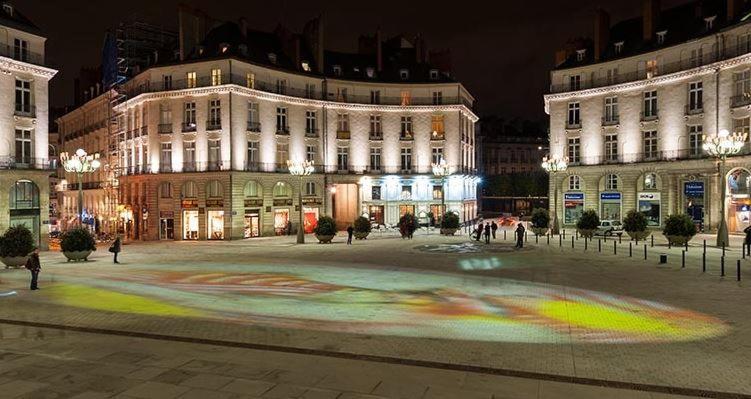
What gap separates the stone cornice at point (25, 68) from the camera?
37.8m

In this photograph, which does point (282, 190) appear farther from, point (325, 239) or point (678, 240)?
point (678, 240)

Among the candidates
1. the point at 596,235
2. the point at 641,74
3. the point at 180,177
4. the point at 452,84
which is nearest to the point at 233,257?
the point at 180,177

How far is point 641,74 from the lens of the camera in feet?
169

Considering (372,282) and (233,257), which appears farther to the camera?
(233,257)

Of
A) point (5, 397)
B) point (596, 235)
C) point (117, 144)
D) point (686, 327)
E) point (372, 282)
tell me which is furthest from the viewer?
point (117, 144)

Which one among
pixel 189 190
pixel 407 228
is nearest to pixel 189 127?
pixel 189 190

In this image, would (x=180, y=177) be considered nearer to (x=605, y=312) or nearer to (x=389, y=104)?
(x=389, y=104)

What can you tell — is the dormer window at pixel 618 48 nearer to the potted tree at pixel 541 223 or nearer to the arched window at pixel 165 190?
the potted tree at pixel 541 223

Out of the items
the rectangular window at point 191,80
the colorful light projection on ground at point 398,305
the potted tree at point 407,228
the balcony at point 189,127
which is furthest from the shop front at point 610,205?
the rectangular window at point 191,80

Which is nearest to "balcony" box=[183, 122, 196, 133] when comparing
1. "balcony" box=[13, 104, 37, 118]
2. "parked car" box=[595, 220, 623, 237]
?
"balcony" box=[13, 104, 37, 118]

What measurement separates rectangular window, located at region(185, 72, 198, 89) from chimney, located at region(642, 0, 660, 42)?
42.8 m

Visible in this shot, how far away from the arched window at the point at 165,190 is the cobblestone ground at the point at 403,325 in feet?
Result: 74.0

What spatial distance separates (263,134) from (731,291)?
1620 inches

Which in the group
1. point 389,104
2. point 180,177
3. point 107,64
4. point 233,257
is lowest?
point 233,257
